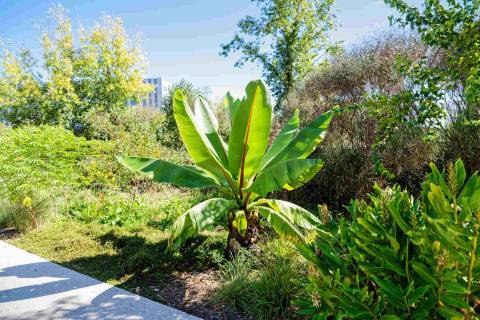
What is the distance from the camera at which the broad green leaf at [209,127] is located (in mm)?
5012

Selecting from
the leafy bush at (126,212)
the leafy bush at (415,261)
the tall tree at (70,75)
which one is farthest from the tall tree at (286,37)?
the leafy bush at (415,261)

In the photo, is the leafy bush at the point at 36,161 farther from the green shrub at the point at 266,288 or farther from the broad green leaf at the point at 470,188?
the broad green leaf at the point at 470,188

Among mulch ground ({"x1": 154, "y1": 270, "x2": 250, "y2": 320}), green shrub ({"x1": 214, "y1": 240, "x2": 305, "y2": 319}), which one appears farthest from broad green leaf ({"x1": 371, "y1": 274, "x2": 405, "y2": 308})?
mulch ground ({"x1": 154, "y1": 270, "x2": 250, "y2": 320})

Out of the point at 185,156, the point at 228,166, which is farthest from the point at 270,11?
the point at 228,166

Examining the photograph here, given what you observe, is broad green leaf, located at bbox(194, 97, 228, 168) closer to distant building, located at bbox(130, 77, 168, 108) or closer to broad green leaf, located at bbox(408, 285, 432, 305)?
broad green leaf, located at bbox(408, 285, 432, 305)

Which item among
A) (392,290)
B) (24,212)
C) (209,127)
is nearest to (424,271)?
(392,290)

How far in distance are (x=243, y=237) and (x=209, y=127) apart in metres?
1.78

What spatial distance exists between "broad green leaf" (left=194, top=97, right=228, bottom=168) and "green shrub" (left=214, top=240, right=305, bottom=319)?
5.31ft

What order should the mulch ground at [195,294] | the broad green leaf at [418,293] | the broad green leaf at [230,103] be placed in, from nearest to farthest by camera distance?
1. the broad green leaf at [418,293]
2. the mulch ground at [195,294]
3. the broad green leaf at [230,103]

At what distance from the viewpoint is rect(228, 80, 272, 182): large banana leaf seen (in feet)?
13.7

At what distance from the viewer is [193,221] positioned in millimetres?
3992

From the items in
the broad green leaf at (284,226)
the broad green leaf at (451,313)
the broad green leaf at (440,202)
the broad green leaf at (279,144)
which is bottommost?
the broad green leaf at (284,226)

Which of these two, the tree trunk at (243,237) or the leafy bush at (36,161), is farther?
the leafy bush at (36,161)

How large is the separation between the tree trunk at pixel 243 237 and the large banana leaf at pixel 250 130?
0.58 meters
